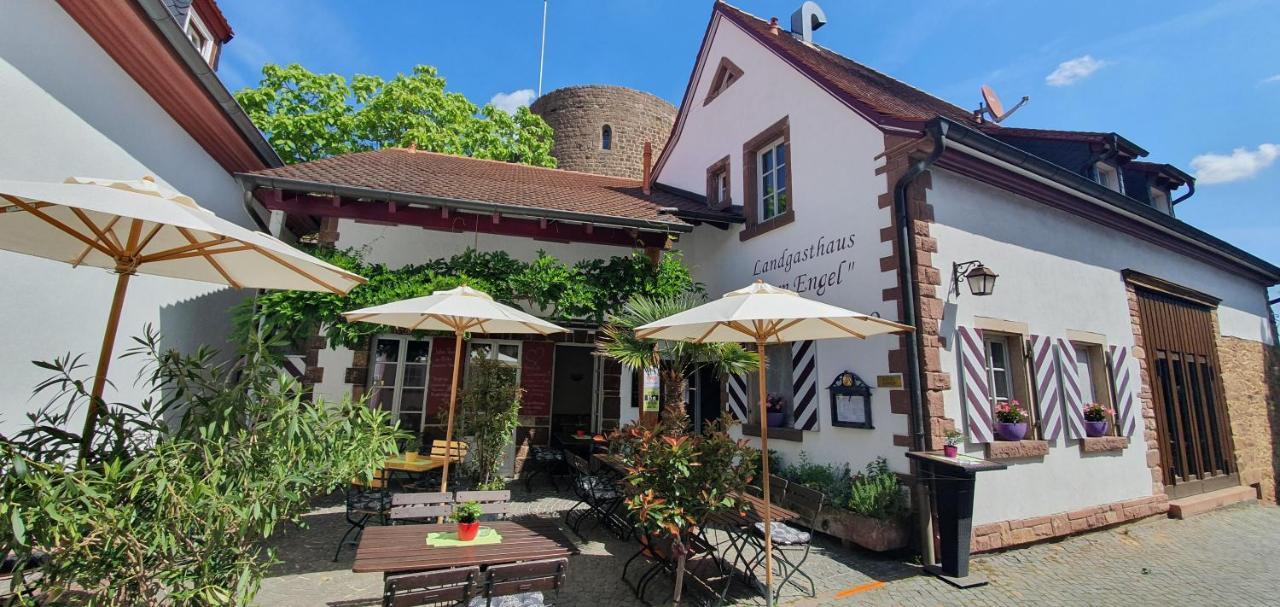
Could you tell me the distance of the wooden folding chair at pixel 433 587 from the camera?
9.30 ft

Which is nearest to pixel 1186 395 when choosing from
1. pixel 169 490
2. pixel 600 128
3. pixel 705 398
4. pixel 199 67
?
pixel 705 398

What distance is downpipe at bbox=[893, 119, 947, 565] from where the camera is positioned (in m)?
5.21

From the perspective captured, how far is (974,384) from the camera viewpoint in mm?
5867

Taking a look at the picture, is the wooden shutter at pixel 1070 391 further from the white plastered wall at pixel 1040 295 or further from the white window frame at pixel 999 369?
the white window frame at pixel 999 369

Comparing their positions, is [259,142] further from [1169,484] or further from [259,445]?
[1169,484]

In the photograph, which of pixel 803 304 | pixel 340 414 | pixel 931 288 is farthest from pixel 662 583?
pixel 931 288

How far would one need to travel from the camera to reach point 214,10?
9.15 metres

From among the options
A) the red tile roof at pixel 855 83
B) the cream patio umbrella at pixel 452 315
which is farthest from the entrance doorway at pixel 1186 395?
the cream patio umbrella at pixel 452 315

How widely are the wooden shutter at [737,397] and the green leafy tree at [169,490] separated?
6.02 m

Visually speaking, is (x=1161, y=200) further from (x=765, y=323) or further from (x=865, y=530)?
(x=765, y=323)

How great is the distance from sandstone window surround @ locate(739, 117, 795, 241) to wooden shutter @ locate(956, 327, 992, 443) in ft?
8.89

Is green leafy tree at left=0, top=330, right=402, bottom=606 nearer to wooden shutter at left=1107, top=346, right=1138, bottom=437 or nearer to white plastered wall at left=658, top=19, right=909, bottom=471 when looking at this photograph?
white plastered wall at left=658, top=19, right=909, bottom=471

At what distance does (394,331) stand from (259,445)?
5.28 m

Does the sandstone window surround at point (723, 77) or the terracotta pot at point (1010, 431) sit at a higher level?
the sandstone window surround at point (723, 77)
